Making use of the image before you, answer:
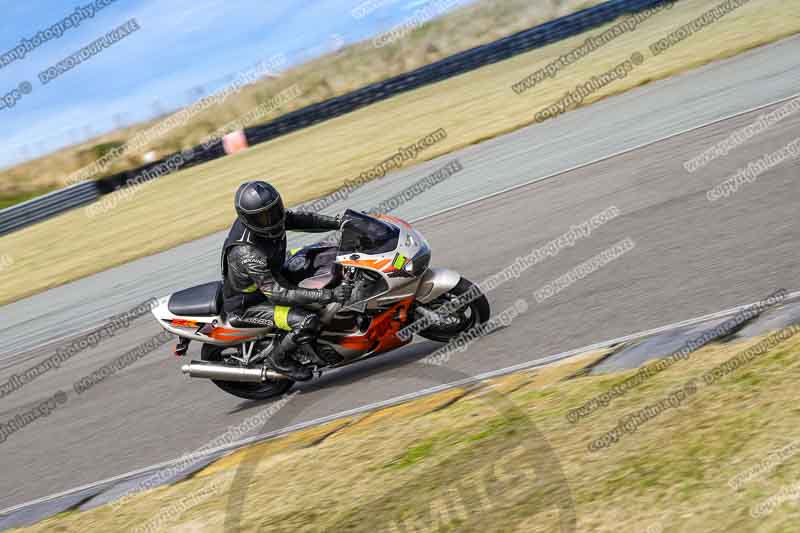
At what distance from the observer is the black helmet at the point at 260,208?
21.7ft

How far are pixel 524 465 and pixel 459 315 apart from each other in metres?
2.68

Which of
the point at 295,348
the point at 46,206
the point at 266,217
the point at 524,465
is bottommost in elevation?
the point at 524,465

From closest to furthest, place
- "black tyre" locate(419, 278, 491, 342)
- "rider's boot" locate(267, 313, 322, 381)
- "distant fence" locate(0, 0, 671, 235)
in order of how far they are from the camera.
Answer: "rider's boot" locate(267, 313, 322, 381) → "black tyre" locate(419, 278, 491, 342) → "distant fence" locate(0, 0, 671, 235)

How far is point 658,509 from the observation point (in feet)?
12.1

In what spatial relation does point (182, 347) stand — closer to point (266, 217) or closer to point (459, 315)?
point (266, 217)

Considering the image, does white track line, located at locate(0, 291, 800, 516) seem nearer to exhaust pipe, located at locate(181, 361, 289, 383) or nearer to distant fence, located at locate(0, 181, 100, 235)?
exhaust pipe, located at locate(181, 361, 289, 383)

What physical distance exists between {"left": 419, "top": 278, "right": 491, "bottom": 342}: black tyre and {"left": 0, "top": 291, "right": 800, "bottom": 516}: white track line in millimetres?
829

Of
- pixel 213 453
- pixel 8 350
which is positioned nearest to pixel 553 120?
pixel 8 350

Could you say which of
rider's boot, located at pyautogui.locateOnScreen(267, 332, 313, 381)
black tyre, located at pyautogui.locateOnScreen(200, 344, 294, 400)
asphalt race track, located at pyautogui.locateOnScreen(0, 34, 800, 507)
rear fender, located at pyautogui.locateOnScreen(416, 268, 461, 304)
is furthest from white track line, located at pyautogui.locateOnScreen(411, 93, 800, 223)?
rider's boot, located at pyautogui.locateOnScreen(267, 332, 313, 381)

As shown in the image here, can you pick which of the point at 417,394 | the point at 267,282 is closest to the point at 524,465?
the point at 417,394

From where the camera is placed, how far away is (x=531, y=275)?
8328 mm

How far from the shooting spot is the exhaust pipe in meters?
7.18

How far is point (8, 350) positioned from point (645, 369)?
10009mm

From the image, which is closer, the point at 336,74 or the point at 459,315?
the point at 459,315
